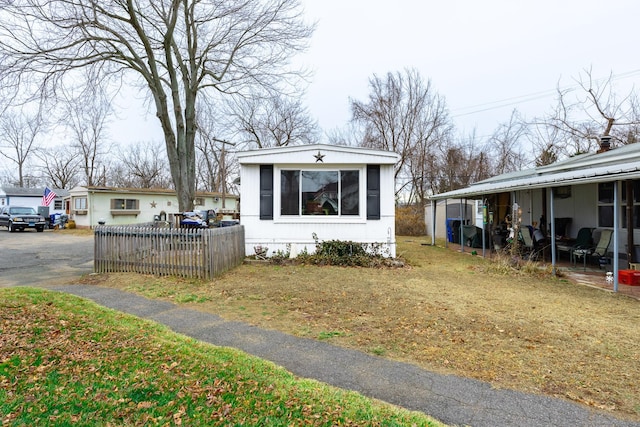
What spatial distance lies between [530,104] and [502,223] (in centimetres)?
1417

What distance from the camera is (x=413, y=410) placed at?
261cm

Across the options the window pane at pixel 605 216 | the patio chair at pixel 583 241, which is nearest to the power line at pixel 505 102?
the window pane at pixel 605 216

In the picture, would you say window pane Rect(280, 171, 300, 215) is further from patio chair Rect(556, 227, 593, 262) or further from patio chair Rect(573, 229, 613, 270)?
patio chair Rect(556, 227, 593, 262)

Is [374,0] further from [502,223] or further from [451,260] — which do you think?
[502,223]

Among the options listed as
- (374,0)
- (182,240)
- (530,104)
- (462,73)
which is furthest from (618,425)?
(530,104)

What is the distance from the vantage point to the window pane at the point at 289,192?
9.73m

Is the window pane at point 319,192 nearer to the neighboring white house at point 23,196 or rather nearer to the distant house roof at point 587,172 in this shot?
the distant house roof at point 587,172

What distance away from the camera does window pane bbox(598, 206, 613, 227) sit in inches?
378

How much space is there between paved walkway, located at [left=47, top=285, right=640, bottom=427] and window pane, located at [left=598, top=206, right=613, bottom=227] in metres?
9.18

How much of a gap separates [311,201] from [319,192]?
13.1 inches

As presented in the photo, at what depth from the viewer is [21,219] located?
877 inches

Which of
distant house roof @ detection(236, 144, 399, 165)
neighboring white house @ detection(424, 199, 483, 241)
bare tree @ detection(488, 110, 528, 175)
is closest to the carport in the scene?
distant house roof @ detection(236, 144, 399, 165)

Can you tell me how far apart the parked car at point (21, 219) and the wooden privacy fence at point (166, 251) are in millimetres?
19488

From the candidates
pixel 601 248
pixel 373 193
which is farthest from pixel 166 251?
pixel 601 248
